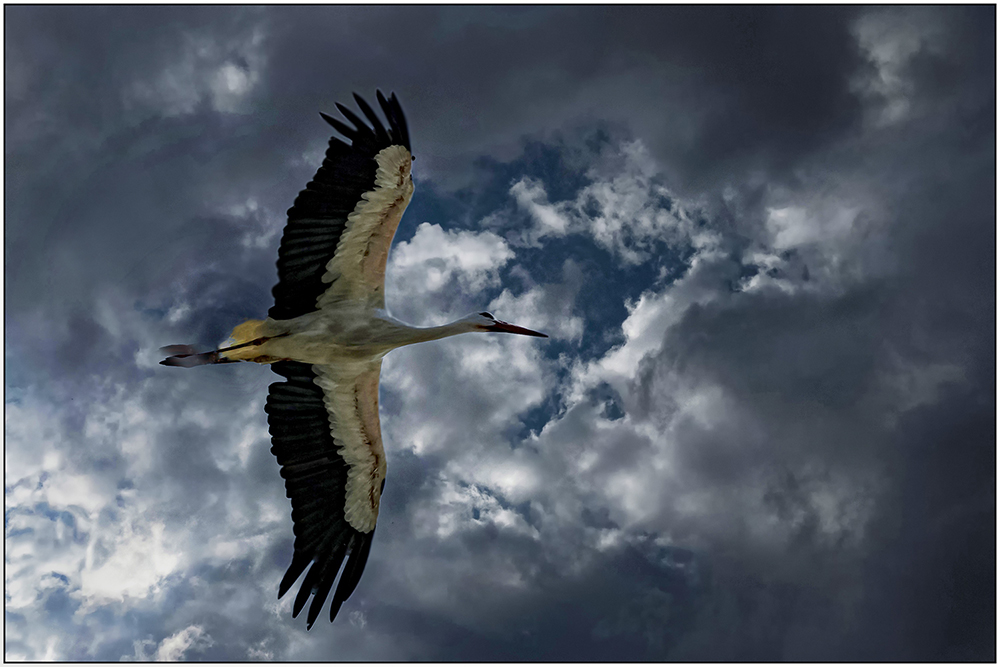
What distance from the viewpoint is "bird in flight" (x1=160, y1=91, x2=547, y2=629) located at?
10.5 meters

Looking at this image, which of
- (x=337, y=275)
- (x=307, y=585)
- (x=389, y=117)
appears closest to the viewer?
(x=389, y=117)

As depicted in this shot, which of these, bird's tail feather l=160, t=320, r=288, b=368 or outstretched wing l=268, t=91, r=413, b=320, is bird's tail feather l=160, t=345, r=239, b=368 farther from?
outstretched wing l=268, t=91, r=413, b=320

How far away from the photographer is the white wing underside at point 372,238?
34.2ft

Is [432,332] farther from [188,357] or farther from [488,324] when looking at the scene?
[188,357]

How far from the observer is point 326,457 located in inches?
492

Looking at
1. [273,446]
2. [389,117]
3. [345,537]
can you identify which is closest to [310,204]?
[389,117]

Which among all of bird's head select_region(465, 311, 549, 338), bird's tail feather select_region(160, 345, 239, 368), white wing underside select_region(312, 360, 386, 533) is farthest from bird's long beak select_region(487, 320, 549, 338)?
bird's tail feather select_region(160, 345, 239, 368)

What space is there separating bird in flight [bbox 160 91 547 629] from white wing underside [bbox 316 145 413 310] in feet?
0.05

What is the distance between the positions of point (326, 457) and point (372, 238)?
401 cm

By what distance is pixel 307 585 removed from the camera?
40.0ft

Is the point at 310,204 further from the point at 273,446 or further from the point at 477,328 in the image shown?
the point at 273,446

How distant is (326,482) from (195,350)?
3109 millimetres

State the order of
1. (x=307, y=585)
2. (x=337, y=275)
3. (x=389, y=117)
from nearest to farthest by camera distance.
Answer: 1. (x=389, y=117)
2. (x=337, y=275)
3. (x=307, y=585)

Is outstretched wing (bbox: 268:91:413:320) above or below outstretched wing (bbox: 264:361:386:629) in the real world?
above
